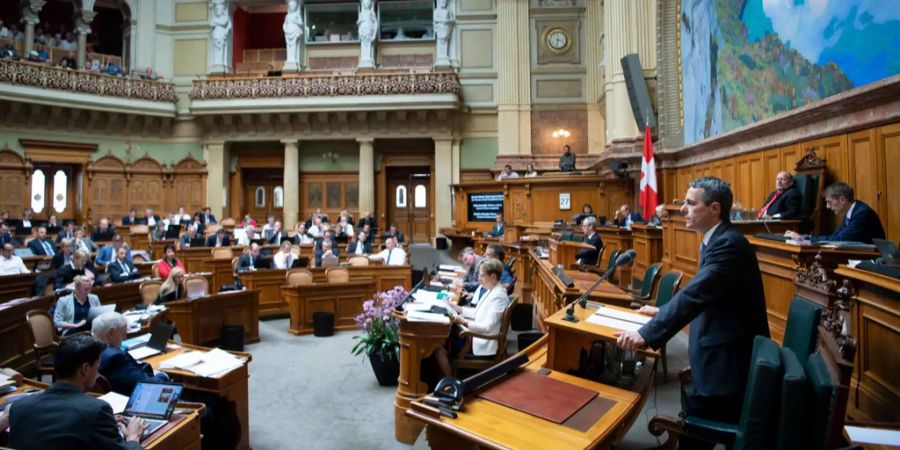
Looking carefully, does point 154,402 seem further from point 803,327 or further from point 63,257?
point 63,257

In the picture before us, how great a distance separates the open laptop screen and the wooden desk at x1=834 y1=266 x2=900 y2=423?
386 centimetres

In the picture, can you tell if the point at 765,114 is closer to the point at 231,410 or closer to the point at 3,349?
the point at 231,410

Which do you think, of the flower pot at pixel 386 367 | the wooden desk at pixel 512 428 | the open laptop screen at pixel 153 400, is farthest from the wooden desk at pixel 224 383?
the wooden desk at pixel 512 428

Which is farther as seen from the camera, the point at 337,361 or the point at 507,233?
the point at 507,233

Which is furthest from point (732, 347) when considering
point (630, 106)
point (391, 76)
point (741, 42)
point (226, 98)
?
point (226, 98)

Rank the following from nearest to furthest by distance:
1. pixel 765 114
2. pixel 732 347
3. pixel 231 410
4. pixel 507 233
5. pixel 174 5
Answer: pixel 732 347 < pixel 231 410 < pixel 765 114 < pixel 507 233 < pixel 174 5

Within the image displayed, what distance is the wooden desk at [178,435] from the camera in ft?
7.85

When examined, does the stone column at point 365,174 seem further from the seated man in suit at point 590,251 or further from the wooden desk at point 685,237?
the wooden desk at point 685,237

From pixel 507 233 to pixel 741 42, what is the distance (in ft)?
18.6

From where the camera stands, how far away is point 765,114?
691 cm

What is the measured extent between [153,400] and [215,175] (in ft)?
53.8

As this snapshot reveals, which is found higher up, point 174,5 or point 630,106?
point 174,5

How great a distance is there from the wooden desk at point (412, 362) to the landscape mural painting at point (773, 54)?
4.88 m

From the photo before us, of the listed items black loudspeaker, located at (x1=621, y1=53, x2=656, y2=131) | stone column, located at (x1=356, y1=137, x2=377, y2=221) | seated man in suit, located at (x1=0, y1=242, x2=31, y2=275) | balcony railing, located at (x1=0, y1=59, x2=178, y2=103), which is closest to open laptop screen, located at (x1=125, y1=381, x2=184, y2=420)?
seated man in suit, located at (x1=0, y1=242, x2=31, y2=275)
